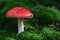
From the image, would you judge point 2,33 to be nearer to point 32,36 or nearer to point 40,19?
point 32,36

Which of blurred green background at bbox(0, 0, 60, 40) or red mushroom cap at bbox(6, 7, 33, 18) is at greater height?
red mushroom cap at bbox(6, 7, 33, 18)

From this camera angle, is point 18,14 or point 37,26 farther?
point 37,26

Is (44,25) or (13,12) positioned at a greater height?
(13,12)

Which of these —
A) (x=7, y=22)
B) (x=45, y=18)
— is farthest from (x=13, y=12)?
(x=45, y=18)

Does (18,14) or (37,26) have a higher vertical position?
(18,14)

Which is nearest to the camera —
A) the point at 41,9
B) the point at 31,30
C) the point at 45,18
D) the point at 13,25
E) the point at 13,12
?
the point at 13,12

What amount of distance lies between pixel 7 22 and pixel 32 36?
62 centimetres

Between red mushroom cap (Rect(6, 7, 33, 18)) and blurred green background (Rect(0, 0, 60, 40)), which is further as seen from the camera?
blurred green background (Rect(0, 0, 60, 40))

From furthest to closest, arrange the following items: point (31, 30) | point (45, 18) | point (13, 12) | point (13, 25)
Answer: point (45, 18)
point (13, 25)
point (31, 30)
point (13, 12)

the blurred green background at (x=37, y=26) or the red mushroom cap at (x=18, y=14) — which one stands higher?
the red mushroom cap at (x=18, y=14)

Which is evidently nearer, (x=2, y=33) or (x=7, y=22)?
(x=2, y=33)

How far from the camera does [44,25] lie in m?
2.88

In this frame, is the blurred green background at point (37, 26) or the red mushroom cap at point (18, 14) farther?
the blurred green background at point (37, 26)

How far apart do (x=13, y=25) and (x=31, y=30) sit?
337 mm
